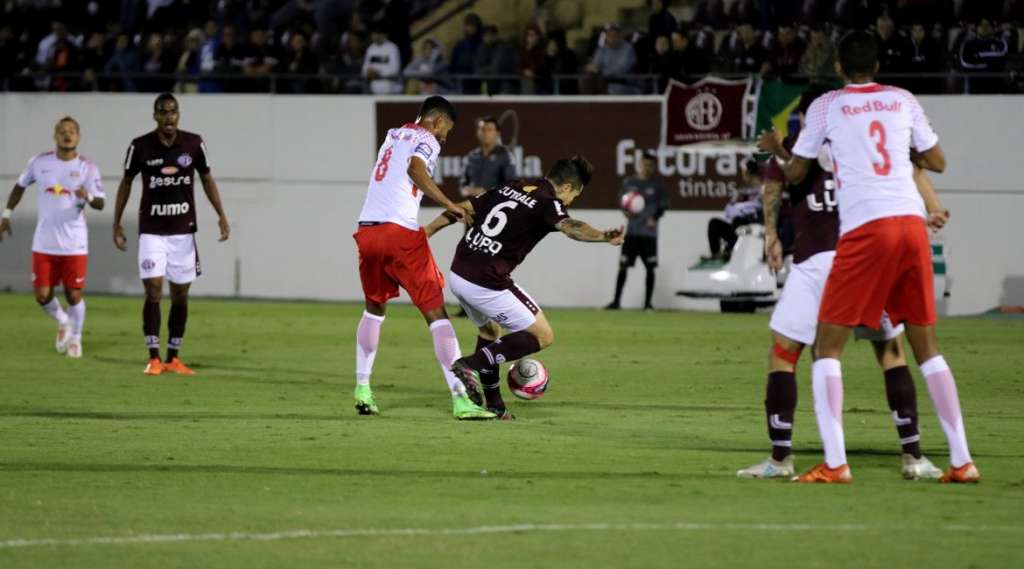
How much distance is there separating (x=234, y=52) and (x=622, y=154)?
21.2 feet

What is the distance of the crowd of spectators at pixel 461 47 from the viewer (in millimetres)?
23578

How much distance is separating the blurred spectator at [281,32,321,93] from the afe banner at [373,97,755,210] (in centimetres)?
158

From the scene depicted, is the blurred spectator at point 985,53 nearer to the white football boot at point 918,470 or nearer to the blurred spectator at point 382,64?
the blurred spectator at point 382,64

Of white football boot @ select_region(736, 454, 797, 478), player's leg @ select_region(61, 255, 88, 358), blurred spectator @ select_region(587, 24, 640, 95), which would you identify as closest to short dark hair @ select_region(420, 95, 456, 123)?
white football boot @ select_region(736, 454, 797, 478)

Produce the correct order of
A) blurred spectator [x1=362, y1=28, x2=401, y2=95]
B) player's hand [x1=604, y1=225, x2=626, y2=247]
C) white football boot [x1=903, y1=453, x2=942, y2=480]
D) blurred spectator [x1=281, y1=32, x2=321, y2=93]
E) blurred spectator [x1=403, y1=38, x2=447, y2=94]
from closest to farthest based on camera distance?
white football boot [x1=903, y1=453, x2=942, y2=480] < player's hand [x1=604, y1=225, x2=626, y2=247] < blurred spectator [x1=403, y1=38, x2=447, y2=94] < blurred spectator [x1=362, y1=28, x2=401, y2=95] < blurred spectator [x1=281, y1=32, x2=321, y2=93]

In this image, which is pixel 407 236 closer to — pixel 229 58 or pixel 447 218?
pixel 447 218

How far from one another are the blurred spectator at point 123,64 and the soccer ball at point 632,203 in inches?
353

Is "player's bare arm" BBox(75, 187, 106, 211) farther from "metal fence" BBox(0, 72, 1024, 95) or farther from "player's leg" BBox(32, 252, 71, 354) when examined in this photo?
"metal fence" BBox(0, 72, 1024, 95)

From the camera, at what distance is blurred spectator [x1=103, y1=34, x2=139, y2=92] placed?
2864cm

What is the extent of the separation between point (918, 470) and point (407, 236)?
452 cm

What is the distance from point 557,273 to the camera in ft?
86.0

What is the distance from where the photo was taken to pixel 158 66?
28.6m

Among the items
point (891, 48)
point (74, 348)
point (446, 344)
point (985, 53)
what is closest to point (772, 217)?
point (446, 344)

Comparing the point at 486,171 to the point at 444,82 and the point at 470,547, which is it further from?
the point at 470,547
